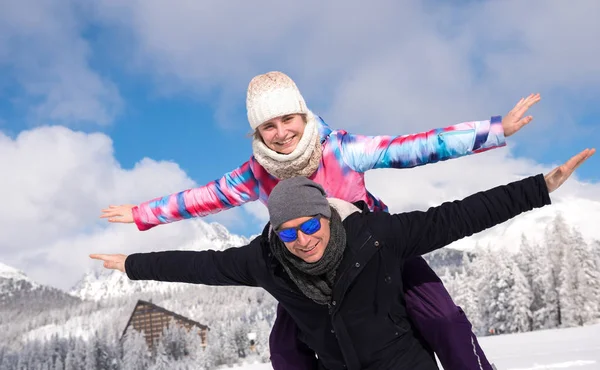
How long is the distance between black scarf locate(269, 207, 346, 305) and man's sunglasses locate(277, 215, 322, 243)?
12 centimetres

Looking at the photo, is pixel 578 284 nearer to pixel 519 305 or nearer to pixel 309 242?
pixel 519 305

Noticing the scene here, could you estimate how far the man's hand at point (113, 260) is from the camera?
3.96 metres

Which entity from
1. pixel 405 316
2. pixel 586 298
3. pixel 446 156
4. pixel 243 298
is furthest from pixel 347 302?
pixel 243 298

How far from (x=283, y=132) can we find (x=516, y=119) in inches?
65.0

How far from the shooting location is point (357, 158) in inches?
153

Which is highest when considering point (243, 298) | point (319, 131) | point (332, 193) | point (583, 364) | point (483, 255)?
point (243, 298)

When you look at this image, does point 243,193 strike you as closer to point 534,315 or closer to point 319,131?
point 319,131

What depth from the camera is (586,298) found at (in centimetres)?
3725

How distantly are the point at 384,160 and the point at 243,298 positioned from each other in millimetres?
149997

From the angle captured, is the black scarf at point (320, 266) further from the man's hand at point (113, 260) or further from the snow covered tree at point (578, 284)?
the snow covered tree at point (578, 284)

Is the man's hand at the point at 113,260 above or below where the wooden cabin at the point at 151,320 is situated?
below

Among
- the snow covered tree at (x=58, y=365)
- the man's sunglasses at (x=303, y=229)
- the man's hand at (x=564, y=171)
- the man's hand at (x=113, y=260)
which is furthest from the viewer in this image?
the snow covered tree at (x=58, y=365)

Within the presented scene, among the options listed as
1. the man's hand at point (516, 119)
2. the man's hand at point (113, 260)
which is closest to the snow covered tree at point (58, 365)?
the man's hand at point (113, 260)

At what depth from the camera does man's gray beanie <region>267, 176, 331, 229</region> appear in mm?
3162
